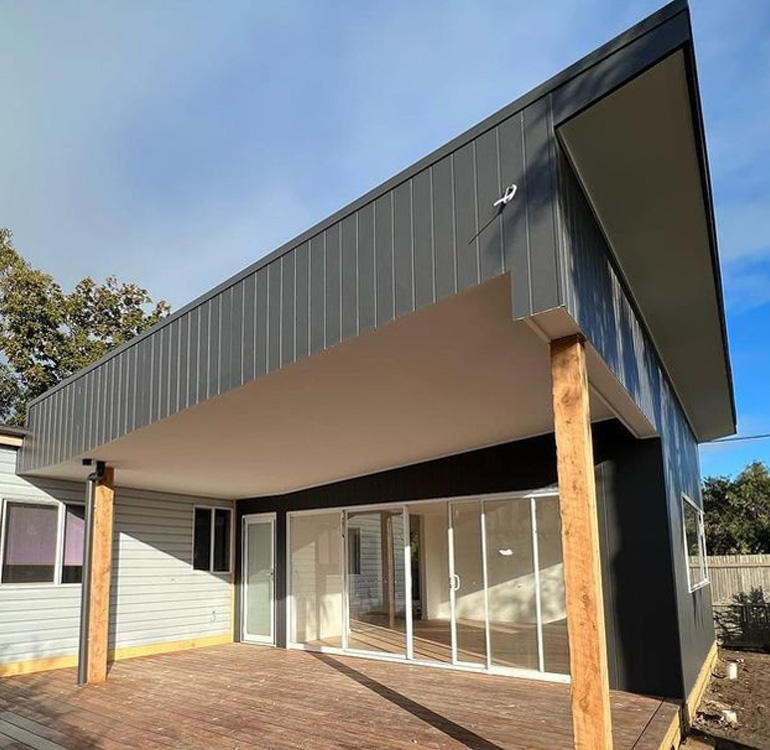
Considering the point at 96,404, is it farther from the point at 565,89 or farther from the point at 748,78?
the point at 748,78

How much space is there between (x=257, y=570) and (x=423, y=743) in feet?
19.6

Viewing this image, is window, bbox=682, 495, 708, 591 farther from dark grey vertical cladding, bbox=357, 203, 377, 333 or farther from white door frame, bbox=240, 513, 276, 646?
white door frame, bbox=240, 513, 276, 646

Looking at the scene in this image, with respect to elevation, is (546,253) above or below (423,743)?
above

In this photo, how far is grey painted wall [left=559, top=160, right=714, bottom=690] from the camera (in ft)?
11.0

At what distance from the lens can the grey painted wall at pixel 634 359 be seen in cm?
337

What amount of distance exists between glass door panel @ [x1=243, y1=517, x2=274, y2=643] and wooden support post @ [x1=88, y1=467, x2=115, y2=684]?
2985 millimetres

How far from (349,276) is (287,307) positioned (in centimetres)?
65

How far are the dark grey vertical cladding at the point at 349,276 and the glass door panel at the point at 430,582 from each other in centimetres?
431

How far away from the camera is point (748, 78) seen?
5.40 m

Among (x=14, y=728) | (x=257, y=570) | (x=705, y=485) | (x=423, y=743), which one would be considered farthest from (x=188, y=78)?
(x=705, y=485)

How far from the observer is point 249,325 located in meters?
4.80

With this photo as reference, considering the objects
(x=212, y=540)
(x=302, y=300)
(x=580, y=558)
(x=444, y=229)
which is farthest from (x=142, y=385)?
(x=212, y=540)

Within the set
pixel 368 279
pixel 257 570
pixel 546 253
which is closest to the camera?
pixel 546 253

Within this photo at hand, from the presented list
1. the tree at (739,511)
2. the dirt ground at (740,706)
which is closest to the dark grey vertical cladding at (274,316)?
the dirt ground at (740,706)
